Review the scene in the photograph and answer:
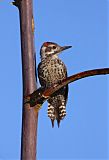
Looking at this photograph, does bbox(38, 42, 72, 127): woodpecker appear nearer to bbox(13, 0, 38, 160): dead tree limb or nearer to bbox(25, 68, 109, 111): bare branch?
bbox(13, 0, 38, 160): dead tree limb

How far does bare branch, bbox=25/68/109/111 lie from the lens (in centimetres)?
140

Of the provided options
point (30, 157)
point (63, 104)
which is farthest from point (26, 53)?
point (63, 104)

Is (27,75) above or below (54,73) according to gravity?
below

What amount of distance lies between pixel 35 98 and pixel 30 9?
1.45ft

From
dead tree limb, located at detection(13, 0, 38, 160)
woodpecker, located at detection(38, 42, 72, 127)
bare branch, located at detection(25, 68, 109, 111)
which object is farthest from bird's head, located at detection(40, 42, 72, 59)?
bare branch, located at detection(25, 68, 109, 111)

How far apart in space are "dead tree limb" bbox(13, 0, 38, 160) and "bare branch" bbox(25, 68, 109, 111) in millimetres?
34

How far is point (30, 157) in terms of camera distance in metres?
1.34

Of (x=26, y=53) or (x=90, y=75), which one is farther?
(x=26, y=53)

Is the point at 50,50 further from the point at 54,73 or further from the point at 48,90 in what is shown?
the point at 48,90

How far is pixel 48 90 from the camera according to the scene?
152cm

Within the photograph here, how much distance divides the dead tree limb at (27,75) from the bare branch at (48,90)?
3 cm

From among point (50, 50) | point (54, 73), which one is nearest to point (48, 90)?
point (54, 73)

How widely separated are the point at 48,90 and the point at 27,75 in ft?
0.36

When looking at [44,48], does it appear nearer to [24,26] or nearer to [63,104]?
[63,104]
